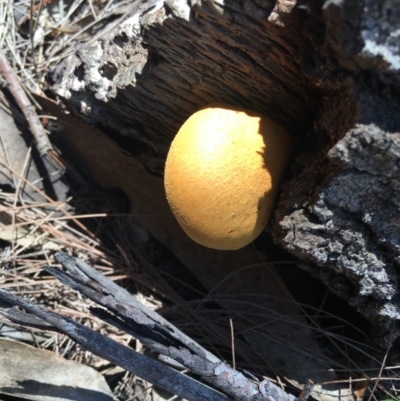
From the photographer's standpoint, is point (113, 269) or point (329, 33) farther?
point (113, 269)

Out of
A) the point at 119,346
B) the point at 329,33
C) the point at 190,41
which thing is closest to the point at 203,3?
the point at 190,41

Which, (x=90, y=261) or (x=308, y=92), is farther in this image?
(x=90, y=261)

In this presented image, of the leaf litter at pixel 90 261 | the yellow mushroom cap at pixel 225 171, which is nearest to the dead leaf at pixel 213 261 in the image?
the leaf litter at pixel 90 261

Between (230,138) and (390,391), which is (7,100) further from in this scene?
(390,391)

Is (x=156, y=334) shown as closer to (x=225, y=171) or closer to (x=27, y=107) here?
(x=225, y=171)

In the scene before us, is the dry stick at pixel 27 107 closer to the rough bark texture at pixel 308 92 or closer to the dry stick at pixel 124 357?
the rough bark texture at pixel 308 92

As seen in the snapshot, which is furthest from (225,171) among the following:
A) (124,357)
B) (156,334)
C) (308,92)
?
(124,357)
